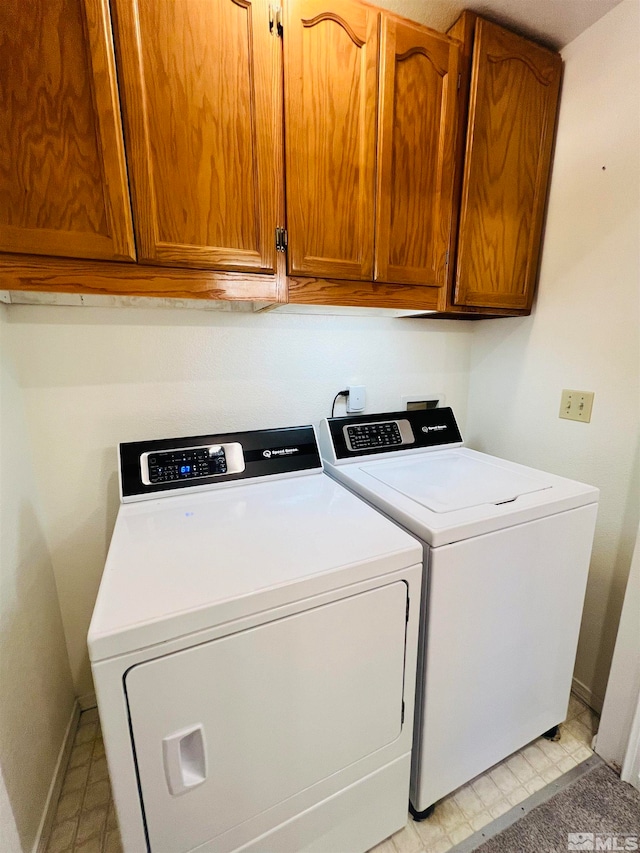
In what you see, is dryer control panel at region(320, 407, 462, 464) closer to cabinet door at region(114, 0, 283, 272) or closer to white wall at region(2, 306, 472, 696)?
white wall at region(2, 306, 472, 696)

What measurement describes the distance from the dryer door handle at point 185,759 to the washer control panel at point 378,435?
979 mm

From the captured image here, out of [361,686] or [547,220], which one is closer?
[361,686]

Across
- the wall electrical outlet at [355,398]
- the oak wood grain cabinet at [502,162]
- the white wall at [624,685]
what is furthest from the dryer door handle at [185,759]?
the oak wood grain cabinet at [502,162]

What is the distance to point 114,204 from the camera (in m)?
0.89

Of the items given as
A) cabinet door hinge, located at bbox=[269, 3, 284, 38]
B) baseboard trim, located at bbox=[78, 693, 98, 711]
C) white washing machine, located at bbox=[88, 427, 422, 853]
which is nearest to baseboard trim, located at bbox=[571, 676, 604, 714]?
white washing machine, located at bbox=[88, 427, 422, 853]

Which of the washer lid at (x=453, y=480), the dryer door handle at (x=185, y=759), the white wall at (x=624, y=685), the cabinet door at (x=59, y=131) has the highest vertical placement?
the cabinet door at (x=59, y=131)

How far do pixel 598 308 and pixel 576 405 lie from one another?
0.37m

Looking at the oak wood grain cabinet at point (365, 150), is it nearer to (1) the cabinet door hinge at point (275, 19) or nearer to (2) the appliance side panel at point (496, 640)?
(1) the cabinet door hinge at point (275, 19)

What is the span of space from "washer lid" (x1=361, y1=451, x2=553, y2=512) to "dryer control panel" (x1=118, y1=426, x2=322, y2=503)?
0.27m

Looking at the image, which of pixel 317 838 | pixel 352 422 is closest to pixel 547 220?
pixel 352 422

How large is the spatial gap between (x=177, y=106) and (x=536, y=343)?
154 cm

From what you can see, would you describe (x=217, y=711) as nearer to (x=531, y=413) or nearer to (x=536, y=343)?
(x=531, y=413)

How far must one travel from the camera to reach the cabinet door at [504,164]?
4.12ft

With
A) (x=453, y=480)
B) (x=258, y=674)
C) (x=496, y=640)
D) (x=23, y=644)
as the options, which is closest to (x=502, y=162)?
(x=453, y=480)
